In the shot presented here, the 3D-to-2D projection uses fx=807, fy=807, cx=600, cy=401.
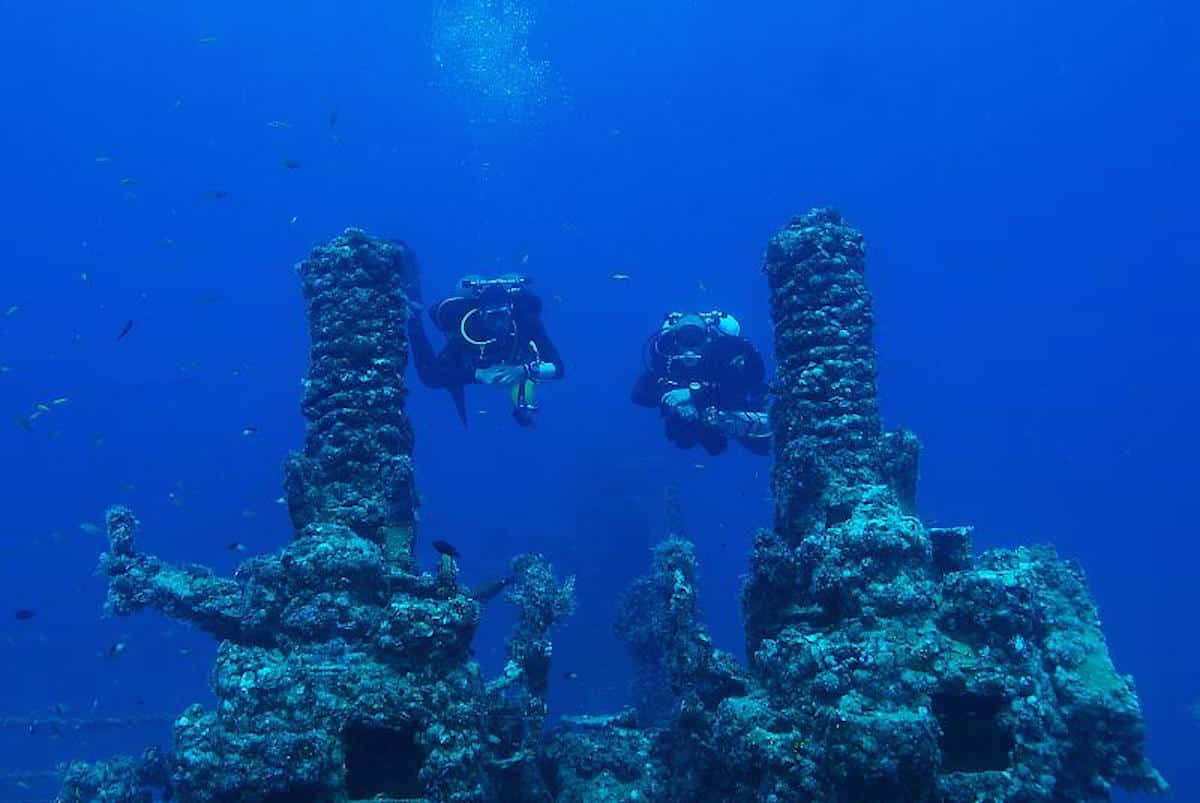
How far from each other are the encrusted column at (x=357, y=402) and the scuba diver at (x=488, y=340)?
3010 mm

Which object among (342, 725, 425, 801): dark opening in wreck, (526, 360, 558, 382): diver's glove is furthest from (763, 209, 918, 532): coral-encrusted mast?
(526, 360, 558, 382): diver's glove

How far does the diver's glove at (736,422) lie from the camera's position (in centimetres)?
1328

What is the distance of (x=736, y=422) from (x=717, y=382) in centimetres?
84

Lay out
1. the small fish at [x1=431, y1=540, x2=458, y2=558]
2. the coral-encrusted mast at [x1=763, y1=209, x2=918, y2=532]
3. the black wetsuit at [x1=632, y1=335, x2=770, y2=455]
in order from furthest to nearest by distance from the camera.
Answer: the black wetsuit at [x1=632, y1=335, x2=770, y2=455], the coral-encrusted mast at [x1=763, y1=209, x2=918, y2=532], the small fish at [x1=431, y1=540, x2=458, y2=558]

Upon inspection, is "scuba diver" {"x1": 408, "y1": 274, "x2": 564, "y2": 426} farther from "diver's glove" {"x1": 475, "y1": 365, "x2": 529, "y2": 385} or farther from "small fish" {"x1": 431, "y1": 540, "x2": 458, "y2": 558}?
"small fish" {"x1": 431, "y1": 540, "x2": 458, "y2": 558}

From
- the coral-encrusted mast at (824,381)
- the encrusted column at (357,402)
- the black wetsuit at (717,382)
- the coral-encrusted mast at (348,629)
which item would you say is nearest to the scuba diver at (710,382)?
the black wetsuit at (717,382)

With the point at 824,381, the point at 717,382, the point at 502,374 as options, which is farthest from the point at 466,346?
the point at 824,381

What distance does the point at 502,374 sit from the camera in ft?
42.3

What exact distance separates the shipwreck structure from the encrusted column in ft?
0.10

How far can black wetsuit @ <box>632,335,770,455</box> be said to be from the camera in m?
13.6

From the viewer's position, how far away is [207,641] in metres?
44.4

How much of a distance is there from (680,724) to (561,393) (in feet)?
256

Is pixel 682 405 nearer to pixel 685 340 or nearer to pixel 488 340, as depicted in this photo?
pixel 685 340

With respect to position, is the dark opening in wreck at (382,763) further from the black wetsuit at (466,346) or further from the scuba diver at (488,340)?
the black wetsuit at (466,346)
